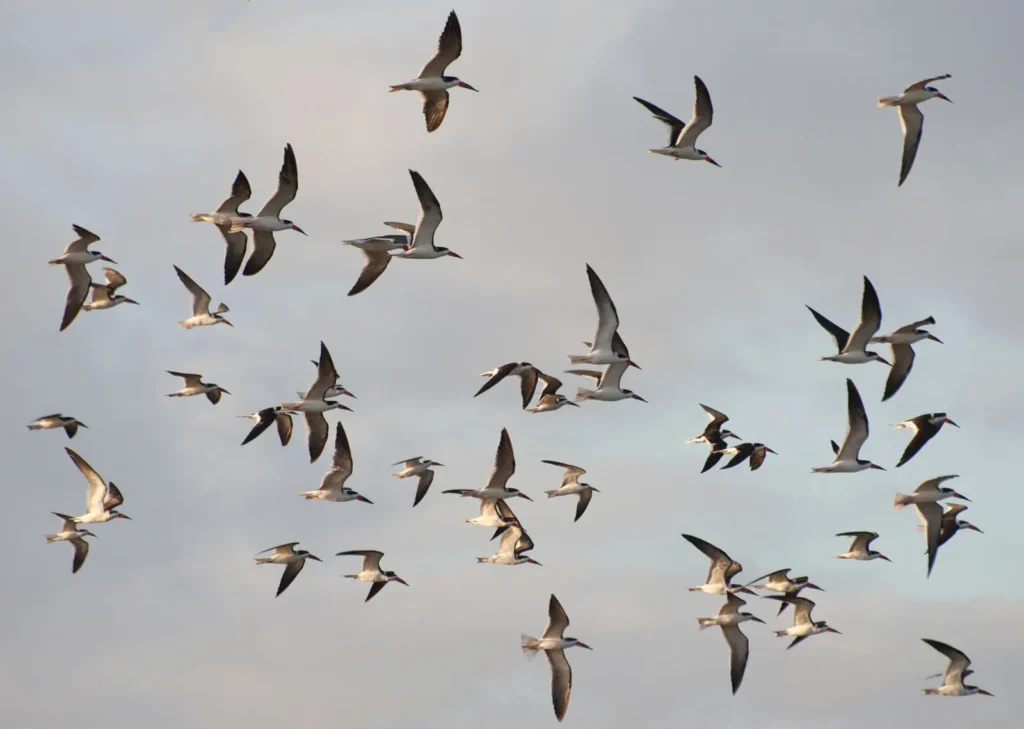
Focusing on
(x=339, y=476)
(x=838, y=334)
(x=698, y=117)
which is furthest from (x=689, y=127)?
(x=339, y=476)

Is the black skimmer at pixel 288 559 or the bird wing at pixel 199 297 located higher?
the bird wing at pixel 199 297

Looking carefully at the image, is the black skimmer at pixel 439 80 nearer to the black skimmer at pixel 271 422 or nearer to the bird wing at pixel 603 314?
the bird wing at pixel 603 314

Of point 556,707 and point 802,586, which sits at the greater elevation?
point 802,586

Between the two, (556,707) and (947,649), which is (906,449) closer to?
(947,649)

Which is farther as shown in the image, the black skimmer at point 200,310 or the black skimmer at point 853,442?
the black skimmer at point 200,310

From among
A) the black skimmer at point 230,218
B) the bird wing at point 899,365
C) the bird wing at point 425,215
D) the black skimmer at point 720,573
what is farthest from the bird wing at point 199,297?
the bird wing at point 899,365

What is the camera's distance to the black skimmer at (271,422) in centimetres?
4772

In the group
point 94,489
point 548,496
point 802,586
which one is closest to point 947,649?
point 802,586

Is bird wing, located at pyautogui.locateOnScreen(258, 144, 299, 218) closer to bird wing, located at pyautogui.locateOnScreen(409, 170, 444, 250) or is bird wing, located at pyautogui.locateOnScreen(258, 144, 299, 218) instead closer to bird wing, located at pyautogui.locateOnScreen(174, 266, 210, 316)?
bird wing, located at pyautogui.locateOnScreen(409, 170, 444, 250)

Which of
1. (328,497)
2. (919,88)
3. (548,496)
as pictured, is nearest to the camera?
(919,88)

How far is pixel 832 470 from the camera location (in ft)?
148

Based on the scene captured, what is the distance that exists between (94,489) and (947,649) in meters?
19.5

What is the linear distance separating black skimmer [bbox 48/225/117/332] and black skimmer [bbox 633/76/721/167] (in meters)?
12.9

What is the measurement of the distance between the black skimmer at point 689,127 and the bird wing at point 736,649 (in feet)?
34.3
